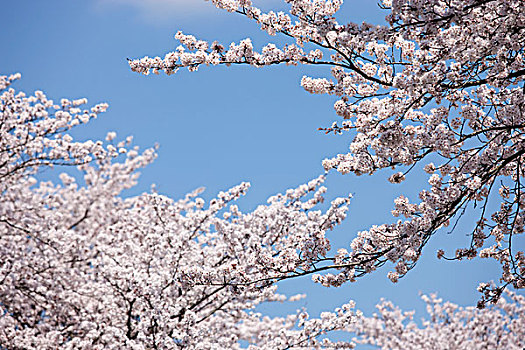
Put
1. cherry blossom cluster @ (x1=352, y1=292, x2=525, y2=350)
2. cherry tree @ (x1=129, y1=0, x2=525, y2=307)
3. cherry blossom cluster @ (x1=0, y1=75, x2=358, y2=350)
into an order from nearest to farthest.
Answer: cherry tree @ (x1=129, y1=0, x2=525, y2=307)
cherry blossom cluster @ (x1=0, y1=75, x2=358, y2=350)
cherry blossom cluster @ (x1=352, y1=292, x2=525, y2=350)

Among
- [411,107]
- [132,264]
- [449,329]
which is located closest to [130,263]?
[132,264]

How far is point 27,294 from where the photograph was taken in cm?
886

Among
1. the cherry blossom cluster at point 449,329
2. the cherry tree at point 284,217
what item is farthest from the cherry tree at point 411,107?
the cherry blossom cluster at point 449,329

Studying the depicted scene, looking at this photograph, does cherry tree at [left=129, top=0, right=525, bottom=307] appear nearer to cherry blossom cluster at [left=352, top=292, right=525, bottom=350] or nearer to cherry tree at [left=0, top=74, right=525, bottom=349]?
cherry tree at [left=0, top=74, right=525, bottom=349]

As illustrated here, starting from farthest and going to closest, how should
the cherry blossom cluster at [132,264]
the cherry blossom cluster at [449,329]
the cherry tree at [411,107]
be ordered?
the cherry blossom cluster at [449,329], the cherry blossom cluster at [132,264], the cherry tree at [411,107]

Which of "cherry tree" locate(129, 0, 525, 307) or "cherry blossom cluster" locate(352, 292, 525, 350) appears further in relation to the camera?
"cherry blossom cluster" locate(352, 292, 525, 350)

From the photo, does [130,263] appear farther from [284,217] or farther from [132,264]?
[284,217]

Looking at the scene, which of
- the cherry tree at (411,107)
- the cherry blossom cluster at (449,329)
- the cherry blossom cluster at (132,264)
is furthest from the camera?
the cherry blossom cluster at (449,329)

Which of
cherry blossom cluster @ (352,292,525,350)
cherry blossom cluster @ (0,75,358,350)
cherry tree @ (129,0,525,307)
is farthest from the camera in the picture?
cherry blossom cluster @ (352,292,525,350)

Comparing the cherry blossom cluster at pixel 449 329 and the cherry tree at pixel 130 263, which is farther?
the cherry blossom cluster at pixel 449 329

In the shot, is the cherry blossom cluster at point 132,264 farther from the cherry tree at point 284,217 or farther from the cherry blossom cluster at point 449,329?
the cherry blossom cluster at point 449,329

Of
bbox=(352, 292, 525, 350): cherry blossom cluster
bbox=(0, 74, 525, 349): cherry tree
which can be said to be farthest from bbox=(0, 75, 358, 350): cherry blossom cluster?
bbox=(352, 292, 525, 350): cherry blossom cluster

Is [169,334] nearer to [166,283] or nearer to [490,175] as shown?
[166,283]

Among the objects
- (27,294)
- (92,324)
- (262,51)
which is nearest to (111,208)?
(27,294)
